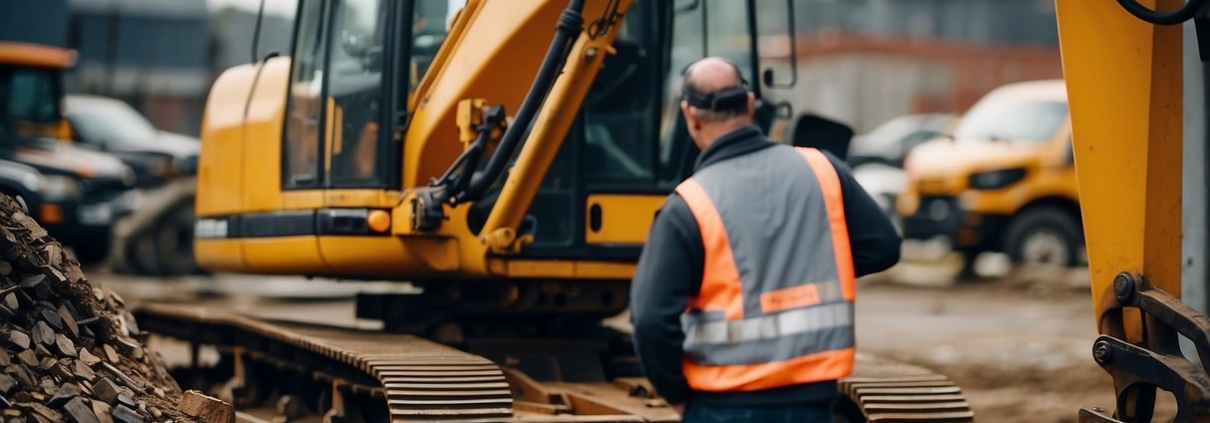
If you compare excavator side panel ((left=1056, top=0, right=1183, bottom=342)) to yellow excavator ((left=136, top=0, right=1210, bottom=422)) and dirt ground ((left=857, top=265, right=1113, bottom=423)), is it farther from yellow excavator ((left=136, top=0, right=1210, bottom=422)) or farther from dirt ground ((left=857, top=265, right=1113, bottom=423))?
dirt ground ((left=857, top=265, right=1113, bottom=423))

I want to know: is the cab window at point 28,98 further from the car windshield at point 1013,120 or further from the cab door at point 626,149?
the cab door at point 626,149

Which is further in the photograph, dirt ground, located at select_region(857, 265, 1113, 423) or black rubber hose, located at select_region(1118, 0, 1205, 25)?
dirt ground, located at select_region(857, 265, 1113, 423)

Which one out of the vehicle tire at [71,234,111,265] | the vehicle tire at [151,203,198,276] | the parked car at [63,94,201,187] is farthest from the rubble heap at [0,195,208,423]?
the parked car at [63,94,201,187]

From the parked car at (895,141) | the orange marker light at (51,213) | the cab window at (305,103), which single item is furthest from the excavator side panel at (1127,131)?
the parked car at (895,141)

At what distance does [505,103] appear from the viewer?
7742 mm

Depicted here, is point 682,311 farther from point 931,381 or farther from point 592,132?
point 592,132

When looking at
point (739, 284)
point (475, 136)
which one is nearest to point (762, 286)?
point (739, 284)

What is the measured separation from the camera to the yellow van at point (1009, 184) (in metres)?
18.6

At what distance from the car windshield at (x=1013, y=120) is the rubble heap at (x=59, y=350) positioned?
12331mm

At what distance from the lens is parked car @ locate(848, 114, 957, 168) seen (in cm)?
3206

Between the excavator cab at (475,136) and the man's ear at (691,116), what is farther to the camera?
the excavator cab at (475,136)

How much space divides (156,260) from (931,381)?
1376 cm

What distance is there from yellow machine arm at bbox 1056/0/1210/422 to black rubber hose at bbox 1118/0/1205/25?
11 centimetres

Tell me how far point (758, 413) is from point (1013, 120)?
15.0 m
